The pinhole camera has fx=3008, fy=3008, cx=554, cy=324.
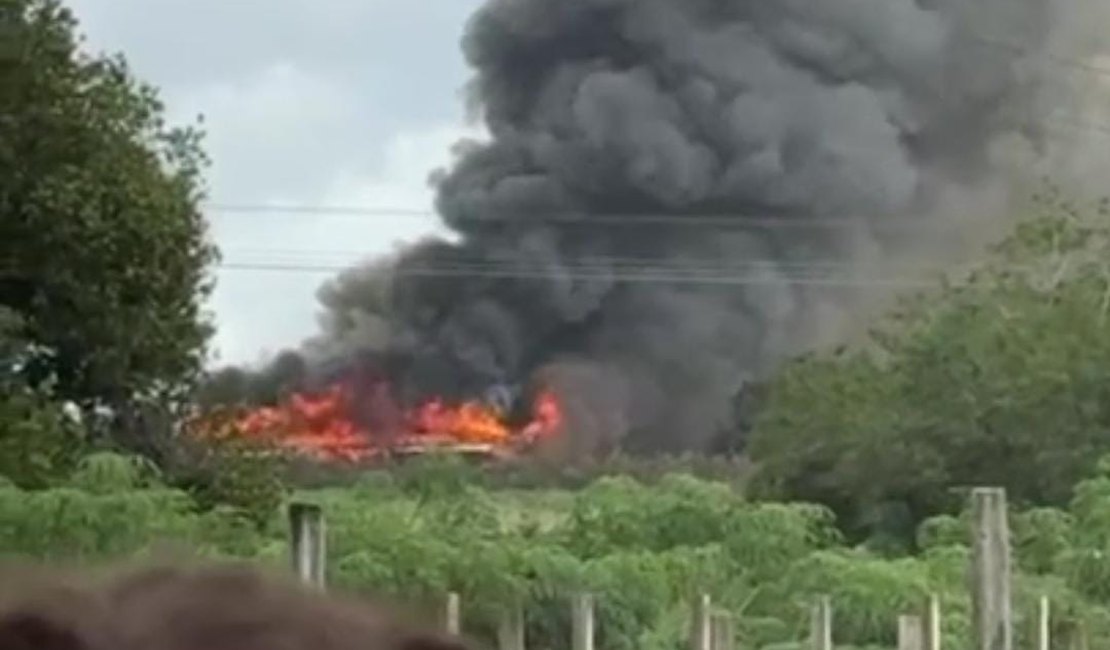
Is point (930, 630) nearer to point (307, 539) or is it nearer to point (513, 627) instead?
point (513, 627)

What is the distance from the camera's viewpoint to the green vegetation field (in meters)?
7.42

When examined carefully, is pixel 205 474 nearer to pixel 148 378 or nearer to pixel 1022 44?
pixel 148 378

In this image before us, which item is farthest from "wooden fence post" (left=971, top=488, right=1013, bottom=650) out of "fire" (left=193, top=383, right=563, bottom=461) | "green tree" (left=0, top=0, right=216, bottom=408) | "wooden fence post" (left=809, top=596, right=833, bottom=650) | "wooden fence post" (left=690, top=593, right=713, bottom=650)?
"fire" (left=193, top=383, right=563, bottom=461)

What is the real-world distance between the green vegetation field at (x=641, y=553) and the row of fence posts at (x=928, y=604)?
269mm

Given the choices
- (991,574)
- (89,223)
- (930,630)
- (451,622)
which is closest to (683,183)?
(89,223)

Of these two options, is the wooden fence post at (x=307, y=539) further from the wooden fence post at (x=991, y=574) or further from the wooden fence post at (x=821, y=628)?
the wooden fence post at (x=991, y=574)

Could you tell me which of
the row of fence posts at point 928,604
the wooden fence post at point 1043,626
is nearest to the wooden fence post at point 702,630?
the row of fence posts at point 928,604

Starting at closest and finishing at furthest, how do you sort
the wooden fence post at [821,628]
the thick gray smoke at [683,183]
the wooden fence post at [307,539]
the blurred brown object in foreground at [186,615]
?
the blurred brown object in foreground at [186,615] < the wooden fence post at [307,539] < the wooden fence post at [821,628] < the thick gray smoke at [683,183]

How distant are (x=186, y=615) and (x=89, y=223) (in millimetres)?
11167

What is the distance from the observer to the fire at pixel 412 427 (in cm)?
2030

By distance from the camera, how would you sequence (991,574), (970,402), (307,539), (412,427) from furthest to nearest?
(412,427) → (970,402) → (307,539) → (991,574)

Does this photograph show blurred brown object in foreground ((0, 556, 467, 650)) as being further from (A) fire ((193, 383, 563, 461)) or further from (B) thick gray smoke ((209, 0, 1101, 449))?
(B) thick gray smoke ((209, 0, 1101, 449))

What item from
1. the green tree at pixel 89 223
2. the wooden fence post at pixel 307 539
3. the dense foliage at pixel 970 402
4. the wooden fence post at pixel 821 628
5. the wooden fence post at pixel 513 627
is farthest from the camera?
the dense foliage at pixel 970 402

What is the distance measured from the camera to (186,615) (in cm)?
55
